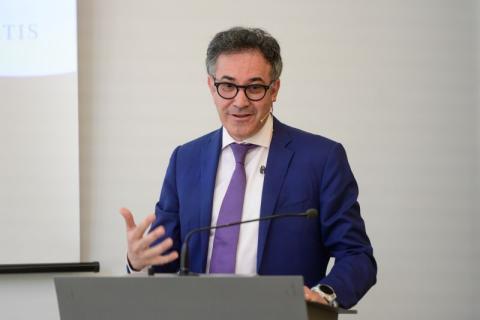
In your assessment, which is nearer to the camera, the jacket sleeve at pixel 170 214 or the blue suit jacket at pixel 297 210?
the blue suit jacket at pixel 297 210

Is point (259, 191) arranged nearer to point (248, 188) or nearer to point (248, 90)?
point (248, 188)

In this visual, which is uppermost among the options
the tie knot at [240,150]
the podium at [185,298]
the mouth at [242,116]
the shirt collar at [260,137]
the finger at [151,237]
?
the mouth at [242,116]

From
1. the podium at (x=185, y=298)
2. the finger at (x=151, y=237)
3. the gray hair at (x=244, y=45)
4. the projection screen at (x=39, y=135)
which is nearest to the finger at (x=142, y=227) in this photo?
the finger at (x=151, y=237)

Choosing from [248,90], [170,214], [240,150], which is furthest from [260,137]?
[170,214]

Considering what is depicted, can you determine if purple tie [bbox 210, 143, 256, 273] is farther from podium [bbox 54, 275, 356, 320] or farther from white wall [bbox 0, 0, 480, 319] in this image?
white wall [bbox 0, 0, 480, 319]

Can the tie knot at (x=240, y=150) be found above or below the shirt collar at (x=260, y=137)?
below

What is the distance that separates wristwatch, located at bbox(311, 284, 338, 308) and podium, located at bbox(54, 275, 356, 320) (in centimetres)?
35

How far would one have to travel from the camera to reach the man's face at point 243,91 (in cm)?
261

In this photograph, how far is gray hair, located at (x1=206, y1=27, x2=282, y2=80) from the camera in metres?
2.64

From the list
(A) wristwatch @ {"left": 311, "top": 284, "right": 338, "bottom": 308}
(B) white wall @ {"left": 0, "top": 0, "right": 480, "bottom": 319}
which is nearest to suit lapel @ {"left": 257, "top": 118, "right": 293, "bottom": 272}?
(A) wristwatch @ {"left": 311, "top": 284, "right": 338, "bottom": 308}

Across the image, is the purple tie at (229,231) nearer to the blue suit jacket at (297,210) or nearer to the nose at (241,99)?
the blue suit jacket at (297,210)

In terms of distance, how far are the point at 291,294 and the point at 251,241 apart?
85 cm

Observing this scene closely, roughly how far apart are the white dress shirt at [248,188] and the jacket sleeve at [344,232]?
0.21 meters

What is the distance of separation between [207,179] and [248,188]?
0.46ft
